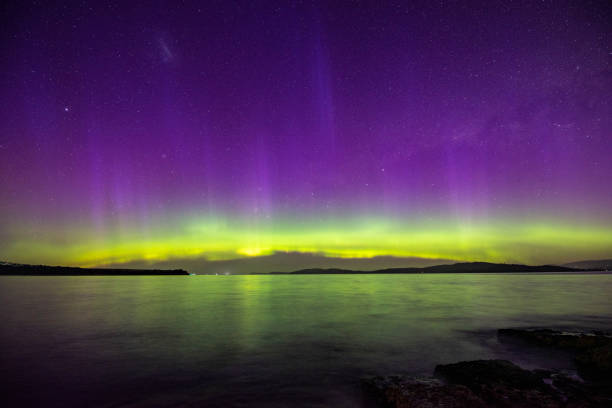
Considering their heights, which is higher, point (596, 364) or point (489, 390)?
point (489, 390)

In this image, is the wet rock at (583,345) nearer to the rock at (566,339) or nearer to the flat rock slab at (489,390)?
the rock at (566,339)

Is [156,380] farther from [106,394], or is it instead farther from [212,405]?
[212,405]

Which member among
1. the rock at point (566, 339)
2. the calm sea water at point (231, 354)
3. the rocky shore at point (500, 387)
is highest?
the rocky shore at point (500, 387)

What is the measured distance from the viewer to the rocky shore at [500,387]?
7688 mm

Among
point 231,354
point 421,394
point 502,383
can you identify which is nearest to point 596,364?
point 502,383

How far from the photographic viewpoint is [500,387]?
8398 millimetres

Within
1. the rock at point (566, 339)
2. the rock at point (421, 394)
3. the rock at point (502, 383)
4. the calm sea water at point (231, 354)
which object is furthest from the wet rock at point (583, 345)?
the rock at point (421, 394)

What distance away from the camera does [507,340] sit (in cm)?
1658

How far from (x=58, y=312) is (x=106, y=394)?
25.6 meters

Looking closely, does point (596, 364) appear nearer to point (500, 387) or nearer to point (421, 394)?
point (500, 387)

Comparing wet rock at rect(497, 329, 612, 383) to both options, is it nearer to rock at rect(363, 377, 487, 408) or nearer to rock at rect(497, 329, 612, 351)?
rock at rect(497, 329, 612, 351)

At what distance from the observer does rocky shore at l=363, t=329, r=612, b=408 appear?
7688mm

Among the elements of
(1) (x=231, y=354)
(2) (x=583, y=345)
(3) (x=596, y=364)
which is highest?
(3) (x=596, y=364)

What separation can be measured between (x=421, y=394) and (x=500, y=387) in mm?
2107
